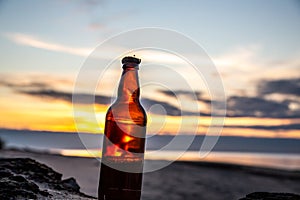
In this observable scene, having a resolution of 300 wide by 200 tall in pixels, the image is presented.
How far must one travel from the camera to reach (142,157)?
2787 millimetres

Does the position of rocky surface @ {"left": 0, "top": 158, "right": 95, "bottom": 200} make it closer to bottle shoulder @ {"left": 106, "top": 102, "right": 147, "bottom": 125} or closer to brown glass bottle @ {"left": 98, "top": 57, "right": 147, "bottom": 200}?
brown glass bottle @ {"left": 98, "top": 57, "right": 147, "bottom": 200}

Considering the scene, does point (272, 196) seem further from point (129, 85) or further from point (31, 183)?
point (31, 183)

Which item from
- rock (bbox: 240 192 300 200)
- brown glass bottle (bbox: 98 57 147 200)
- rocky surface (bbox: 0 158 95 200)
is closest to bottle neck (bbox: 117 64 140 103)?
brown glass bottle (bbox: 98 57 147 200)

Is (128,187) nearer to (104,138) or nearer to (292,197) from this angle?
(104,138)

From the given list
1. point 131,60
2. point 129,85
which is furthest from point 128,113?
point 131,60

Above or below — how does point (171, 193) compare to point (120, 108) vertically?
below

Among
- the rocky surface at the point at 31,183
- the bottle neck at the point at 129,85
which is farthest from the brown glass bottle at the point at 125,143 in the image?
the rocky surface at the point at 31,183

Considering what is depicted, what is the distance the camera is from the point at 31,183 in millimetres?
3357

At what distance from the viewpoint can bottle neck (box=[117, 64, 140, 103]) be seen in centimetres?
283

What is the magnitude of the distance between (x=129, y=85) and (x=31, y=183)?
1280 millimetres

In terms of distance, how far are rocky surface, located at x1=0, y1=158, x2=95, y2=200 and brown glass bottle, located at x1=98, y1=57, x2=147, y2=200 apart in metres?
0.71

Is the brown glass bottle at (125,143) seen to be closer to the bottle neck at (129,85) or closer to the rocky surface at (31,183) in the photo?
the bottle neck at (129,85)

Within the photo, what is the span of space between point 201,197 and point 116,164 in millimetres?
5510

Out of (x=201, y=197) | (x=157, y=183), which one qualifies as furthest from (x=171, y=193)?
(x=157, y=183)
